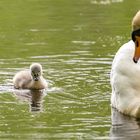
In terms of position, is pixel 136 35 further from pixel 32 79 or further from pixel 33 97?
pixel 32 79

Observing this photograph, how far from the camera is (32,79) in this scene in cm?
1539

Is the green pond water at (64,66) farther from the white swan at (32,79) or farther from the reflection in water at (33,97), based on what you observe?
the white swan at (32,79)

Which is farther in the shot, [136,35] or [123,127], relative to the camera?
[136,35]

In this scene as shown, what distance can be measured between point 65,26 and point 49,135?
1125 centimetres

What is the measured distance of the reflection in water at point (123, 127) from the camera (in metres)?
11.2

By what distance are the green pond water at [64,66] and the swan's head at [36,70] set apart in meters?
0.27

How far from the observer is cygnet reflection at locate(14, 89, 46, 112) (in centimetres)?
1324

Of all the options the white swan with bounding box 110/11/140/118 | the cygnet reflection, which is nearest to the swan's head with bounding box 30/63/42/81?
the cygnet reflection

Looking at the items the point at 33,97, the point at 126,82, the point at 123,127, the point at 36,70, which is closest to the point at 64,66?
the point at 36,70

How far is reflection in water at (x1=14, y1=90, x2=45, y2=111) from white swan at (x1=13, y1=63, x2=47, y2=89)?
5.8 inches

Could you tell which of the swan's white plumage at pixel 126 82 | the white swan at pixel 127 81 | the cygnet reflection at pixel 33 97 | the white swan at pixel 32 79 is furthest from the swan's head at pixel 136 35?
the white swan at pixel 32 79

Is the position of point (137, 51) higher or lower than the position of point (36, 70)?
higher

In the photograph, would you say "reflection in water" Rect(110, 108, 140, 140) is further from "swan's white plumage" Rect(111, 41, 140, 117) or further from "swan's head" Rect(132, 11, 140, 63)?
"swan's head" Rect(132, 11, 140, 63)

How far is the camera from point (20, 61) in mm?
16953
